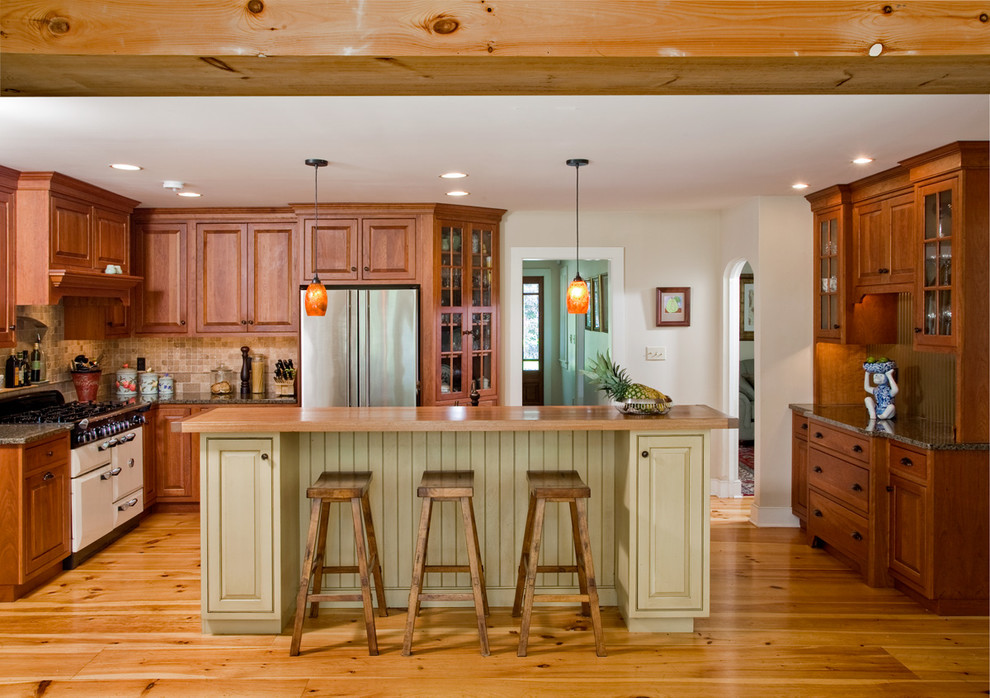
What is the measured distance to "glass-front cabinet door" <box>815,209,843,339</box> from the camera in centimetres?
498

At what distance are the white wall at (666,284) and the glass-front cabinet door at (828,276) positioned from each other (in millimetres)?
1128

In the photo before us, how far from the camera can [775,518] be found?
213 inches

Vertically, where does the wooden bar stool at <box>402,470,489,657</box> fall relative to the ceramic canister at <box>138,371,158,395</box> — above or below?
below

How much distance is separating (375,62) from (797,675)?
2788 mm

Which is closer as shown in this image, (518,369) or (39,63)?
(39,63)

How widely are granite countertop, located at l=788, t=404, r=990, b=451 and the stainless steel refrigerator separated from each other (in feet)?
8.87

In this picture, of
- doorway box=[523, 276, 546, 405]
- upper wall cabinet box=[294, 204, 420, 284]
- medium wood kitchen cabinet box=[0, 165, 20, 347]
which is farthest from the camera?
doorway box=[523, 276, 546, 405]

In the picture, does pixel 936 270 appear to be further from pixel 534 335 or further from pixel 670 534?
pixel 534 335

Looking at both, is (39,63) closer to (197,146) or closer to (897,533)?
(197,146)

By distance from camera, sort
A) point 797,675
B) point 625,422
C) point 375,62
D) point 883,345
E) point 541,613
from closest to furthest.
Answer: point 375,62 → point 797,675 → point 625,422 → point 541,613 → point 883,345

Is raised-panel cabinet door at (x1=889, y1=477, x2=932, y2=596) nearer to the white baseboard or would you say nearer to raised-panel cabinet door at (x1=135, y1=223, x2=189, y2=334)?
the white baseboard

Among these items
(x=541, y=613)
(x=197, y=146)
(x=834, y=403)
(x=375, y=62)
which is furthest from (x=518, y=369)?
(x=375, y=62)

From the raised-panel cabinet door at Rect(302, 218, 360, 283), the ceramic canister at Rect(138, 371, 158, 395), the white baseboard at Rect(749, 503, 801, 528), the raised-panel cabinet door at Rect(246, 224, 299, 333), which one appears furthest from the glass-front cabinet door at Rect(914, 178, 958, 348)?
the ceramic canister at Rect(138, 371, 158, 395)

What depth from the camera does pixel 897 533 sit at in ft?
13.2
